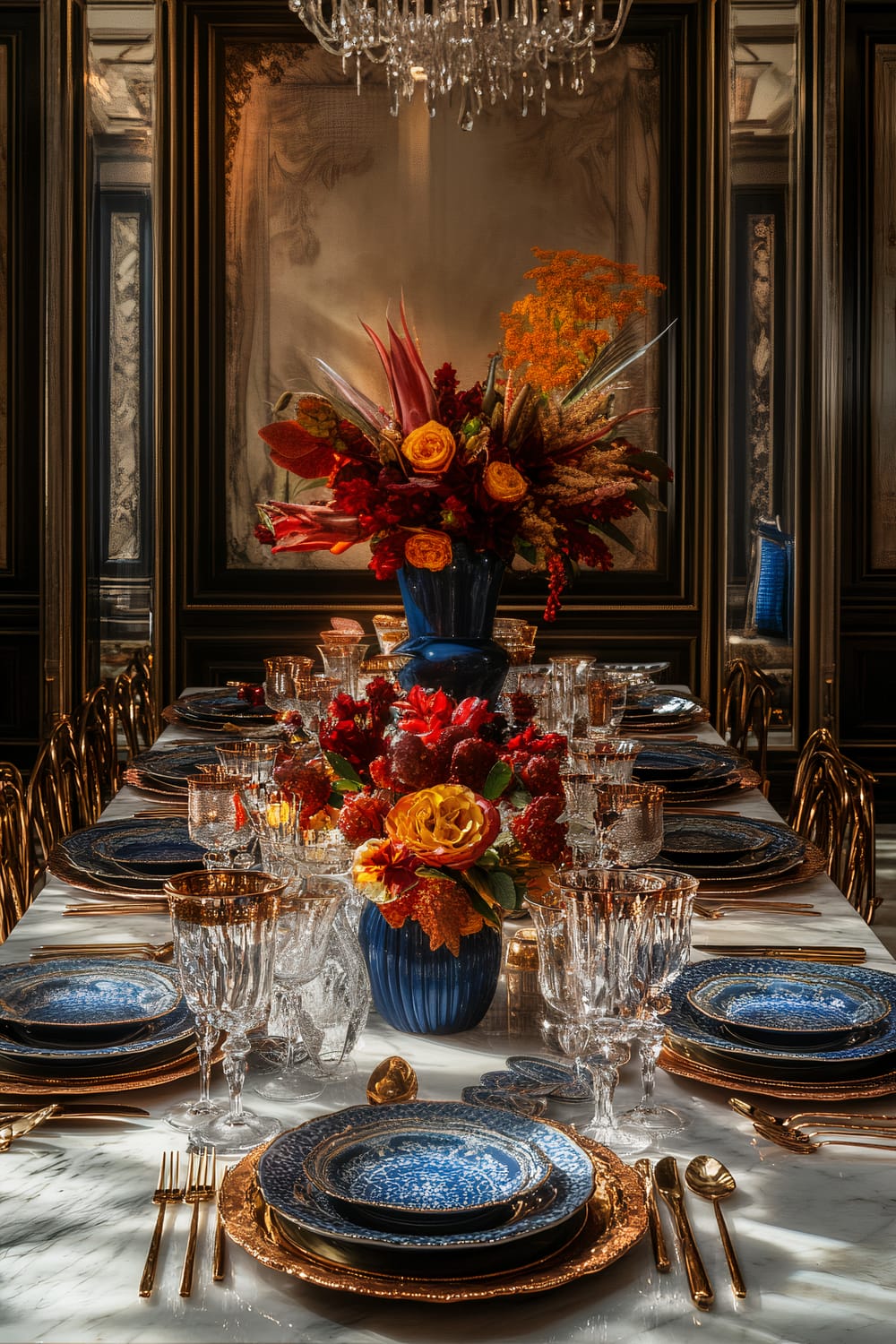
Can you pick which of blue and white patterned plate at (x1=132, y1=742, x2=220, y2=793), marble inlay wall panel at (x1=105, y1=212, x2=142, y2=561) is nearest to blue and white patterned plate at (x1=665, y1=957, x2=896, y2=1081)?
blue and white patterned plate at (x1=132, y1=742, x2=220, y2=793)

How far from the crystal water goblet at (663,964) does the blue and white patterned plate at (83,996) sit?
50cm

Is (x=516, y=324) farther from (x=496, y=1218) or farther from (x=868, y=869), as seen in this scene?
(x=496, y=1218)

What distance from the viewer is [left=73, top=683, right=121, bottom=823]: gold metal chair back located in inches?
132

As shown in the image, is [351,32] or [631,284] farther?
[631,284]

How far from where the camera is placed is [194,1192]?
116cm

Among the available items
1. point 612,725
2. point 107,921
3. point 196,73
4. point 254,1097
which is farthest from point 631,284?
point 254,1097

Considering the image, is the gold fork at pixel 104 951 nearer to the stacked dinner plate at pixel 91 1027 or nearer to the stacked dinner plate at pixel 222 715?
the stacked dinner plate at pixel 91 1027

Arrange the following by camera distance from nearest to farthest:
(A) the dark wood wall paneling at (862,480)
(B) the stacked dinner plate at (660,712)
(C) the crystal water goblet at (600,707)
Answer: (C) the crystal water goblet at (600,707) < (B) the stacked dinner plate at (660,712) < (A) the dark wood wall paneling at (862,480)

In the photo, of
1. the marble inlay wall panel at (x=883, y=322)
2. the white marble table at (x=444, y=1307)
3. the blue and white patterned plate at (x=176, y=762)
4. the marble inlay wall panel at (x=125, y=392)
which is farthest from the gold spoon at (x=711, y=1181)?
the marble inlay wall panel at (x=883, y=322)

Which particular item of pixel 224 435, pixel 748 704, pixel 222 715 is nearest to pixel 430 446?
pixel 222 715

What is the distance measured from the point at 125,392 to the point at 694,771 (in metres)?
3.49

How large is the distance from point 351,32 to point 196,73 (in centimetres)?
178

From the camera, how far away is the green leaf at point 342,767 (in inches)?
61.7

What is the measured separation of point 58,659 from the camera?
5777 millimetres
